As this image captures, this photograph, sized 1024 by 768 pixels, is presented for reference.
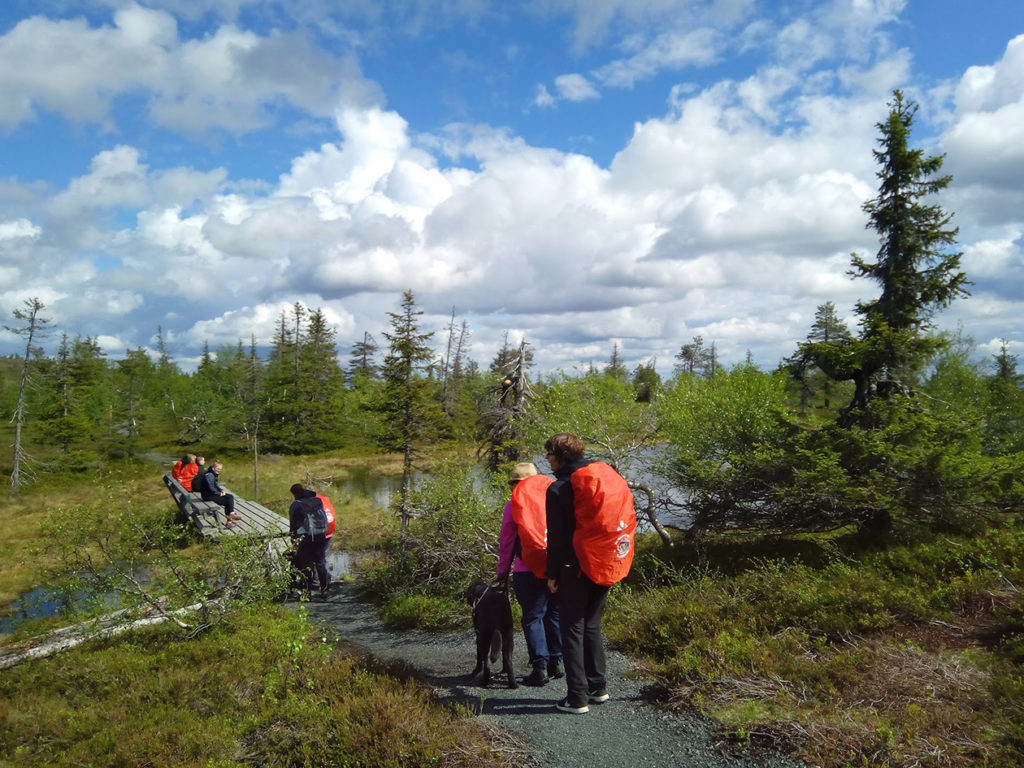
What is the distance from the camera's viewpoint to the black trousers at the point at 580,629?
4.47 metres

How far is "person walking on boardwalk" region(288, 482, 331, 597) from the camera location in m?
9.61

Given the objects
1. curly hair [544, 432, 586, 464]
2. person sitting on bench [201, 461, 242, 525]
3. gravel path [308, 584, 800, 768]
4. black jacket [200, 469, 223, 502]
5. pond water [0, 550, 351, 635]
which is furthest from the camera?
black jacket [200, 469, 223, 502]

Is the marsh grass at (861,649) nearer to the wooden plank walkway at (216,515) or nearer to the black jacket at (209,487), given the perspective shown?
the wooden plank walkway at (216,515)

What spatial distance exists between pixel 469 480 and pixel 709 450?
13.8 feet

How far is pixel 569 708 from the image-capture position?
4.62 metres

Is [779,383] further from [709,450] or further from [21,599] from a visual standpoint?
[21,599]

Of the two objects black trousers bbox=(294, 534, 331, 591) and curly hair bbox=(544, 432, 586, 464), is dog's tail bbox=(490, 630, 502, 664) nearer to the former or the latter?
curly hair bbox=(544, 432, 586, 464)

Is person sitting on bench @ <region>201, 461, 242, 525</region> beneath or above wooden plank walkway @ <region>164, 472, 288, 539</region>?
above

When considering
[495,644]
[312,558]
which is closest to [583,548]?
[495,644]

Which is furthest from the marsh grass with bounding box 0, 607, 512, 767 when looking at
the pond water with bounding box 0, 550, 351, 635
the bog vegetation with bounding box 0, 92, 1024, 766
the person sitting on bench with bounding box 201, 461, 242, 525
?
the person sitting on bench with bounding box 201, 461, 242, 525

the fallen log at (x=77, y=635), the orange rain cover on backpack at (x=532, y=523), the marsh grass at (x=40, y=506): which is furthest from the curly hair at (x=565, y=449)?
the marsh grass at (x=40, y=506)

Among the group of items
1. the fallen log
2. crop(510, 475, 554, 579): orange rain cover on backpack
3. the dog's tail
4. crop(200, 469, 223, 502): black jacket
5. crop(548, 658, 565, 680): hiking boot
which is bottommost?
the fallen log

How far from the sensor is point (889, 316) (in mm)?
10586

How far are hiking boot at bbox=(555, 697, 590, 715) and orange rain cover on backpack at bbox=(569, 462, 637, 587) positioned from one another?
1028 millimetres
